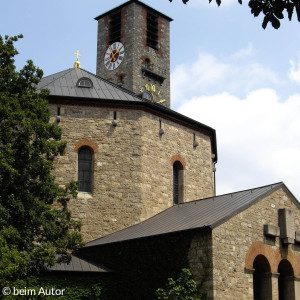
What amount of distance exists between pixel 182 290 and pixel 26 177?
644cm

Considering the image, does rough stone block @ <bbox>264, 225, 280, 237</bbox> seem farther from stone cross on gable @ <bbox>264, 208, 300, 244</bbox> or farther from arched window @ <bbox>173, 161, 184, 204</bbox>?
arched window @ <bbox>173, 161, 184, 204</bbox>

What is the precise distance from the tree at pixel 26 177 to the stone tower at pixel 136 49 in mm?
22556

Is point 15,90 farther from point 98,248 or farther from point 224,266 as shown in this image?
point 224,266

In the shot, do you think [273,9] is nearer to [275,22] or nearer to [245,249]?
[275,22]

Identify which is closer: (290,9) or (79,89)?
(290,9)

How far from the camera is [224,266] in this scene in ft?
56.5

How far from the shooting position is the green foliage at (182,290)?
666 inches

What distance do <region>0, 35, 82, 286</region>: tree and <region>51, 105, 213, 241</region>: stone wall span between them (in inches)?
155

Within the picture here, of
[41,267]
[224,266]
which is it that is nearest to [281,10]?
[224,266]

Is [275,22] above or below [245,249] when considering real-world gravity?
above

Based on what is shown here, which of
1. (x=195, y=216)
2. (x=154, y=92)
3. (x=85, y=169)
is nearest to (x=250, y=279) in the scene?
(x=195, y=216)

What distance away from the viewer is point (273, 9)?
8195 mm

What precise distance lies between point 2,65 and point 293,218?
12184 millimetres

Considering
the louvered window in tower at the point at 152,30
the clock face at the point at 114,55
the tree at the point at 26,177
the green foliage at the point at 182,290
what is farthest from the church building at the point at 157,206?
the louvered window in tower at the point at 152,30
